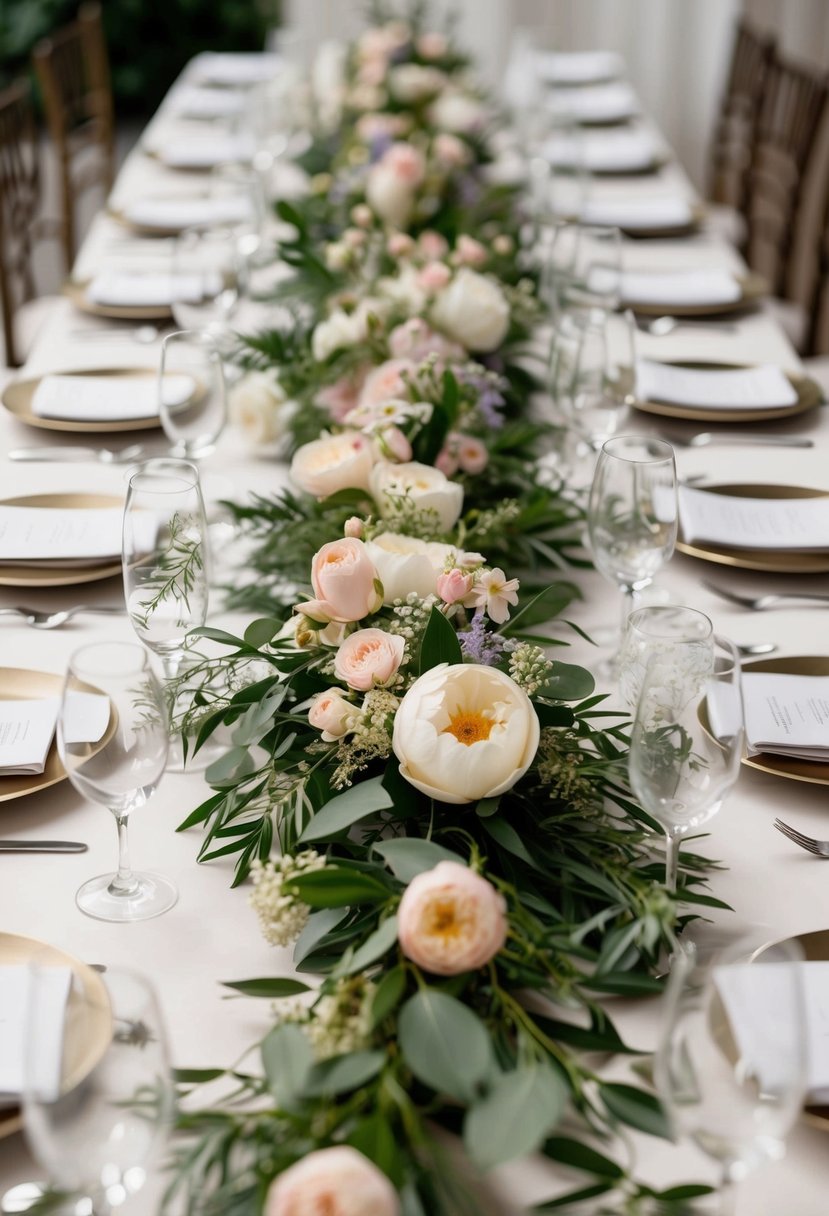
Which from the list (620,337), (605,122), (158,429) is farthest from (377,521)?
(605,122)

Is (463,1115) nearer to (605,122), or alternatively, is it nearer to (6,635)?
(6,635)

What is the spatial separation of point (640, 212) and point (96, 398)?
4.84 feet

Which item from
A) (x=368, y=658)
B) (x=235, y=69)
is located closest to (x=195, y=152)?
(x=235, y=69)

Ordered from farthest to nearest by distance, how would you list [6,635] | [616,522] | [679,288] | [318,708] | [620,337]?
[679,288], [620,337], [6,635], [616,522], [318,708]

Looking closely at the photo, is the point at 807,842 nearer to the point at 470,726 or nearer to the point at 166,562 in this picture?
the point at 470,726

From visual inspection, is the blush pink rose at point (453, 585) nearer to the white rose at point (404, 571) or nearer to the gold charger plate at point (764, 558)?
the white rose at point (404, 571)

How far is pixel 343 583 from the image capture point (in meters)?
1.12

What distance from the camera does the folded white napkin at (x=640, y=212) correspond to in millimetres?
2949

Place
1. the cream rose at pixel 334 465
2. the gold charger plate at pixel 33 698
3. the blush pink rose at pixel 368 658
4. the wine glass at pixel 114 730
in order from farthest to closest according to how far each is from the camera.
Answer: the cream rose at pixel 334 465 → the gold charger plate at pixel 33 698 → the blush pink rose at pixel 368 658 → the wine glass at pixel 114 730

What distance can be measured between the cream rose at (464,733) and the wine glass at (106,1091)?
1.02ft

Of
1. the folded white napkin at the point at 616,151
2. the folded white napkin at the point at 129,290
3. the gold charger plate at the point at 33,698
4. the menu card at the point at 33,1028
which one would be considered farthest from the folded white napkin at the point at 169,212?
the menu card at the point at 33,1028

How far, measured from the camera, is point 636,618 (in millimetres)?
1117

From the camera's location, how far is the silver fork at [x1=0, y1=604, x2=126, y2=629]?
58.9 inches

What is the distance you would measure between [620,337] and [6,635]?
2.69ft
